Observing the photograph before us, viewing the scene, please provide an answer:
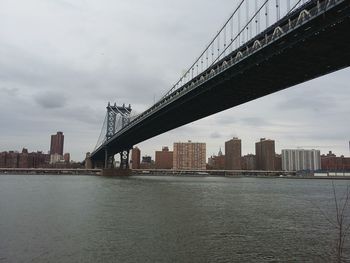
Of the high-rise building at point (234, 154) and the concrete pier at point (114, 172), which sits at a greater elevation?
the high-rise building at point (234, 154)

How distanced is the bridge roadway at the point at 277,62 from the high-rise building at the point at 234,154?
138 meters

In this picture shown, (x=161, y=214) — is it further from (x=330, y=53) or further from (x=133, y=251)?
(x=330, y=53)


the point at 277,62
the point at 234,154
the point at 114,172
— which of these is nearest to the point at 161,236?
the point at 277,62

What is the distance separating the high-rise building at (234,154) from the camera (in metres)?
191

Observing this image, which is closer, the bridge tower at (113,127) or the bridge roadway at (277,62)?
the bridge roadway at (277,62)

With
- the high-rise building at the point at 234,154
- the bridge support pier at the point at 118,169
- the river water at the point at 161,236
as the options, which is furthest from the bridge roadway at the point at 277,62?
the high-rise building at the point at 234,154

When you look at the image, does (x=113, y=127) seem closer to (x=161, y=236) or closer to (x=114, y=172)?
(x=114, y=172)

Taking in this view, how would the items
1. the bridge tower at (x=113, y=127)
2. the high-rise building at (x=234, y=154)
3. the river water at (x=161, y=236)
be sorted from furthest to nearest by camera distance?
the high-rise building at (x=234, y=154)
the bridge tower at (x=113, y=127)
the river water at (x=161, y=236)

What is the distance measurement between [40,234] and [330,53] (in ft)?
78.6

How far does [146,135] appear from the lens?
273 ft

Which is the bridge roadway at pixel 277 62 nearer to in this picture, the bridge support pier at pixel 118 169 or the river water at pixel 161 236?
the river water at pixel 161 236

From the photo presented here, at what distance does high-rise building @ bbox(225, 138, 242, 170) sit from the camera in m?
191

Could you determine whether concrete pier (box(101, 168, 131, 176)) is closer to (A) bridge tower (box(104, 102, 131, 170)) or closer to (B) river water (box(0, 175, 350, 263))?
(A) bridge tower (box(104, 102, 131, 170))

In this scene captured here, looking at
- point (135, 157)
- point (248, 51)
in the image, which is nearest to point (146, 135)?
point (248, 51)
